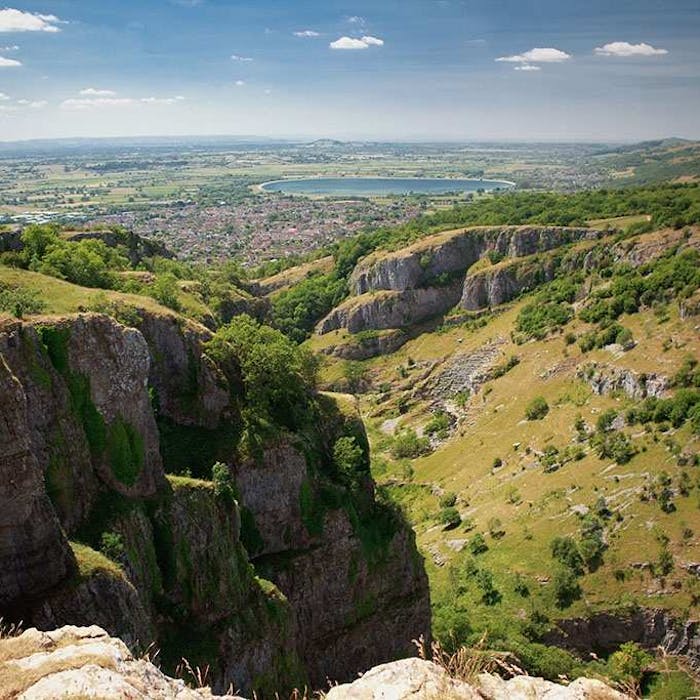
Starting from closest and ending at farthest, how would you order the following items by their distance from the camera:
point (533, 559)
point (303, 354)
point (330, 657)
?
1. point (330, 657)
2. point (303, 354)
3. point (533, 559)

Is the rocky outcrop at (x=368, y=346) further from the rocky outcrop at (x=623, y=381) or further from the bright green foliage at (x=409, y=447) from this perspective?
the rocky outcrop at (x=623, y=381)

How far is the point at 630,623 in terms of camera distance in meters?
60.8

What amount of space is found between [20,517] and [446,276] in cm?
13178

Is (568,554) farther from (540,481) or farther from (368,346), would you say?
(368,346)

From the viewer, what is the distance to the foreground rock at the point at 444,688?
50.2 ft

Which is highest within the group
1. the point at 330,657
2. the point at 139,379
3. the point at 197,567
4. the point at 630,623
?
the point at 139,379

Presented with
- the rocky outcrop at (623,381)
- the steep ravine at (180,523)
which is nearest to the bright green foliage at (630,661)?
the steep ravine at (180,523)

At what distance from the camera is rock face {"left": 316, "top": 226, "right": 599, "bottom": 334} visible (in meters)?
142

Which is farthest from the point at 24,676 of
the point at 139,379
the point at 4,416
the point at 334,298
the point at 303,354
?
the point at 334,298

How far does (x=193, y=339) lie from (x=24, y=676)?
91.4 feet

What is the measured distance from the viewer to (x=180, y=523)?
3375 centimetres

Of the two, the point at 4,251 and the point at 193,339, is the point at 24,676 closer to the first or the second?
the point at 193,339

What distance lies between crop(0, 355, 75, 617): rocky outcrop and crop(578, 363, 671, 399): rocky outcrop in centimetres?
7652

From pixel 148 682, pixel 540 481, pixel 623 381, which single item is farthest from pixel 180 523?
pixel 623 381
